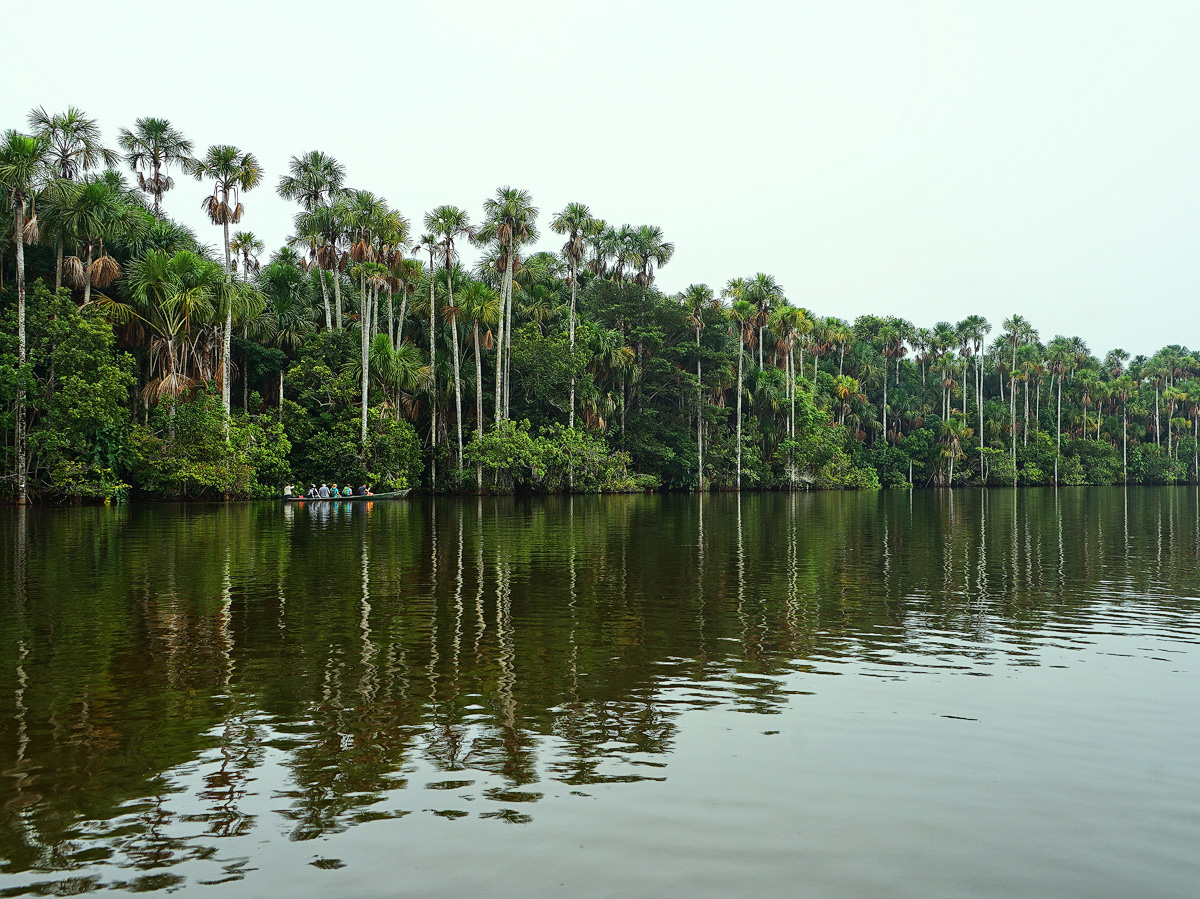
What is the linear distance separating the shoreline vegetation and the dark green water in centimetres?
3286

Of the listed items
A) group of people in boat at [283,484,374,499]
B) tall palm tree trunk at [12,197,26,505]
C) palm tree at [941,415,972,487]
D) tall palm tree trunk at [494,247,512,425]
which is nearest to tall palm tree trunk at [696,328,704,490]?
tall palm tree trunk at [494,247,512,425]

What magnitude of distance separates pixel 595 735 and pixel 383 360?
176 ft

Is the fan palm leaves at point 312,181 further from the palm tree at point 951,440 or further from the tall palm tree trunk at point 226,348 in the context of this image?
the palm tree at point 951,440

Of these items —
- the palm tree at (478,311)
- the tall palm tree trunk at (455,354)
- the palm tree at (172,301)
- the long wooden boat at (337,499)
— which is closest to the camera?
the long wooden boat at (337,499)

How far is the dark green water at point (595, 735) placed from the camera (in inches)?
220

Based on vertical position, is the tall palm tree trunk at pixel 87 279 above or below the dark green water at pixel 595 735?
above

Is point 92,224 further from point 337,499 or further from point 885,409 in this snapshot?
point 885,409

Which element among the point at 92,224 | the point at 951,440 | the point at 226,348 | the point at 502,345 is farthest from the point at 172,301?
the point at 951,440

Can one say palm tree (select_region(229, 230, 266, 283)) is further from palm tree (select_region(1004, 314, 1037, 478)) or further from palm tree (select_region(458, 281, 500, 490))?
palm tree (select_region(1004, 314, 1037, 478))

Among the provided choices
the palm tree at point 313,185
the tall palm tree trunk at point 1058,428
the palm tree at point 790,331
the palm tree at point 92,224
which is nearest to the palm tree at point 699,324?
the palm tree at point 790,331

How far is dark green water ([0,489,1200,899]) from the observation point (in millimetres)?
5594

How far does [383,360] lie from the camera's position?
5916 centimetres

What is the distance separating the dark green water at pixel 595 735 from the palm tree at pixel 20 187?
31.0 meters

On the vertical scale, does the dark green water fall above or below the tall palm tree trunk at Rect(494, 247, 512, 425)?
below
